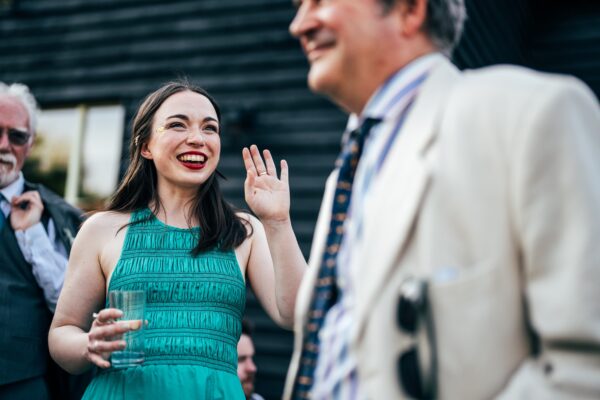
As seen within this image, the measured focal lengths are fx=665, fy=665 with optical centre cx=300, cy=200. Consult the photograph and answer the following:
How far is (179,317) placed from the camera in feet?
7.44

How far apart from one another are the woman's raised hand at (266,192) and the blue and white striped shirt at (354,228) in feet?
2.42

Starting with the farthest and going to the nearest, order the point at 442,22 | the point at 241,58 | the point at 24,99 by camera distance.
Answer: the point at 241,58, the point at 24,99, the point at 442,22

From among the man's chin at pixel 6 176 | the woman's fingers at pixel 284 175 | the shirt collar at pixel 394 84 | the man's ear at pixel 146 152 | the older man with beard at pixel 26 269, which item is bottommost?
the older man with beard at pixel 26 269

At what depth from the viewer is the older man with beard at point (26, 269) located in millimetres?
2855

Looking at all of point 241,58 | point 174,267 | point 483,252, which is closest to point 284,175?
point 174,267

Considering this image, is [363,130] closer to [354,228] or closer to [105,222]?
[354,228]

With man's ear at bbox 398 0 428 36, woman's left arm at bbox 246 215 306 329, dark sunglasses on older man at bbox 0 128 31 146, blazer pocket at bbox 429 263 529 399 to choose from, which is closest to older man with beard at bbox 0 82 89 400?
dark sunglasses on older man at bbox 0 128 31 146

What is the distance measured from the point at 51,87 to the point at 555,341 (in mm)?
6348

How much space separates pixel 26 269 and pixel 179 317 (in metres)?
1.07

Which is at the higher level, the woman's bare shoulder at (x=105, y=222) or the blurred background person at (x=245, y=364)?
the woman's bare shoulder at (x=105, y=222)

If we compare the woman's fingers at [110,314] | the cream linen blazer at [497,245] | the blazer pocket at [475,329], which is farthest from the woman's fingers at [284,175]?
the blazer pocket at [475,329]

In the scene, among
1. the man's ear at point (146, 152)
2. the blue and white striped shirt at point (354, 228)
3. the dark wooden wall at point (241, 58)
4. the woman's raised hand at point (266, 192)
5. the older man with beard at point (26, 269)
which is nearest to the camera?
the blue and white striped shirt at point (354, 228)

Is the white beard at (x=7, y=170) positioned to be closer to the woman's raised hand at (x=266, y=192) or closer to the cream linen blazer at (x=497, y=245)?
the woman's raised hand at (x=266, y=192)

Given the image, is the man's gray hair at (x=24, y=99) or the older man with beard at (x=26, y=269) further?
the man's gray hair at (x=24, y=99)
